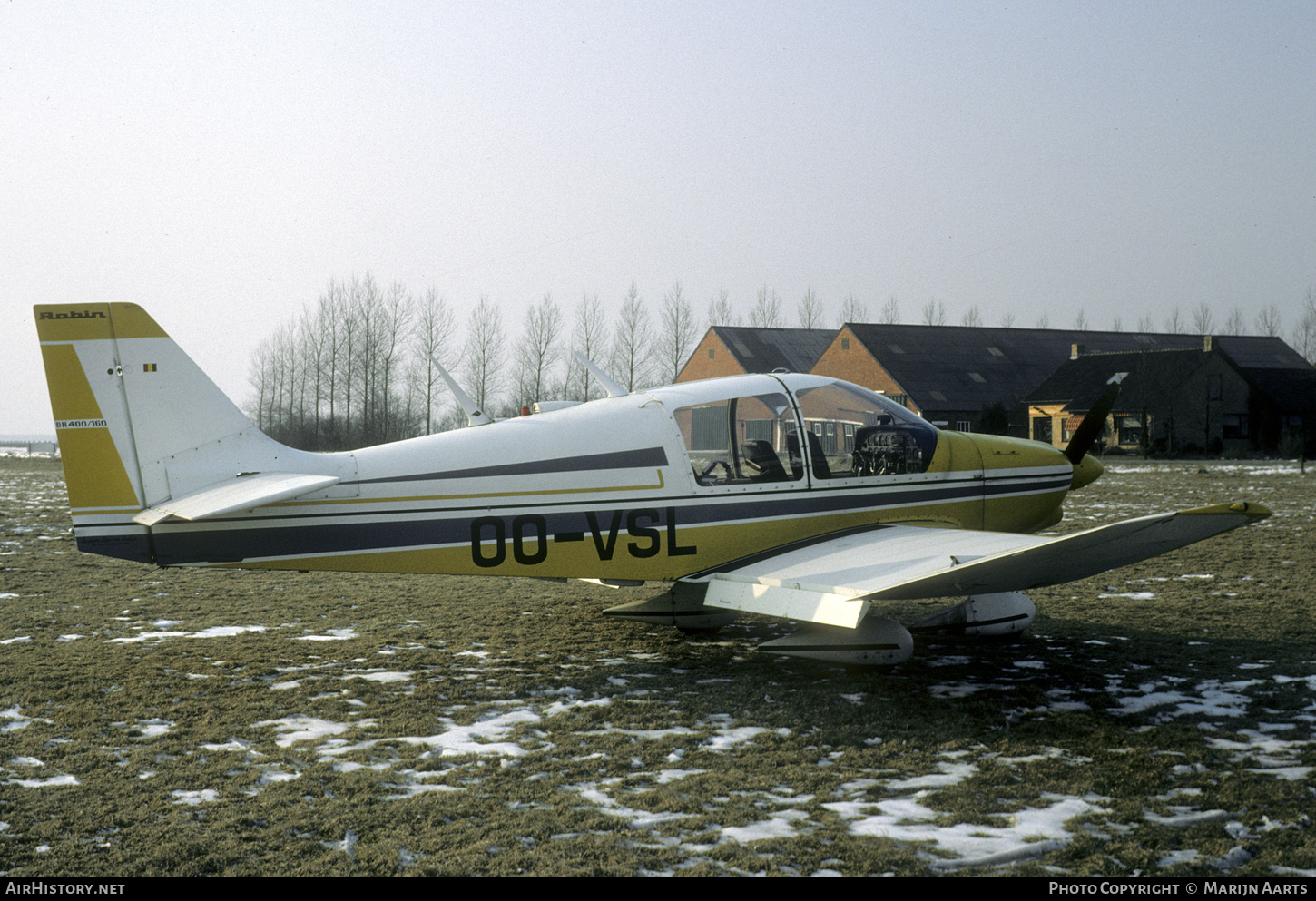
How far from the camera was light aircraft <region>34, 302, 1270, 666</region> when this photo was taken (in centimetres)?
591

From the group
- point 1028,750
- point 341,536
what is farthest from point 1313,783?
point 341,536

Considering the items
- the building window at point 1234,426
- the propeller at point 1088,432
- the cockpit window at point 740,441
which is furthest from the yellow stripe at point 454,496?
the building window at point 1234,426

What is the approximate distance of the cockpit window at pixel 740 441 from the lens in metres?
6.88

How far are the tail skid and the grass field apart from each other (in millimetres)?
1144

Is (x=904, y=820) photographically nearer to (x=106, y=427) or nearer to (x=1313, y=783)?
(x=1313, y=783)

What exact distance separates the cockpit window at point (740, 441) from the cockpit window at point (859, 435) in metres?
0.19

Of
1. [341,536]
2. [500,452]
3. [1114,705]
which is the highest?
[500,452]

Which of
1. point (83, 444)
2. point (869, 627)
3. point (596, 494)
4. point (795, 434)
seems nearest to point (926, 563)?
point (869, 627)

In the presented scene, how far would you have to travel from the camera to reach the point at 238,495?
5801mm

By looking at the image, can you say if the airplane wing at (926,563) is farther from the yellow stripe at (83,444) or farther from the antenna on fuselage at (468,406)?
the yellow stripe at (83,444)

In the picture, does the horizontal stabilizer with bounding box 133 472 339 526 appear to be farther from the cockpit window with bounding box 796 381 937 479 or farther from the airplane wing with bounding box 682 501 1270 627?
the cockpit window with bounding box 796 381 937 479

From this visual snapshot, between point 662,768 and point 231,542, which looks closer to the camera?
point 662,768

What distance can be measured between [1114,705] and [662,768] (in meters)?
2.88

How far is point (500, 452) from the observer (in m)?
6.48
